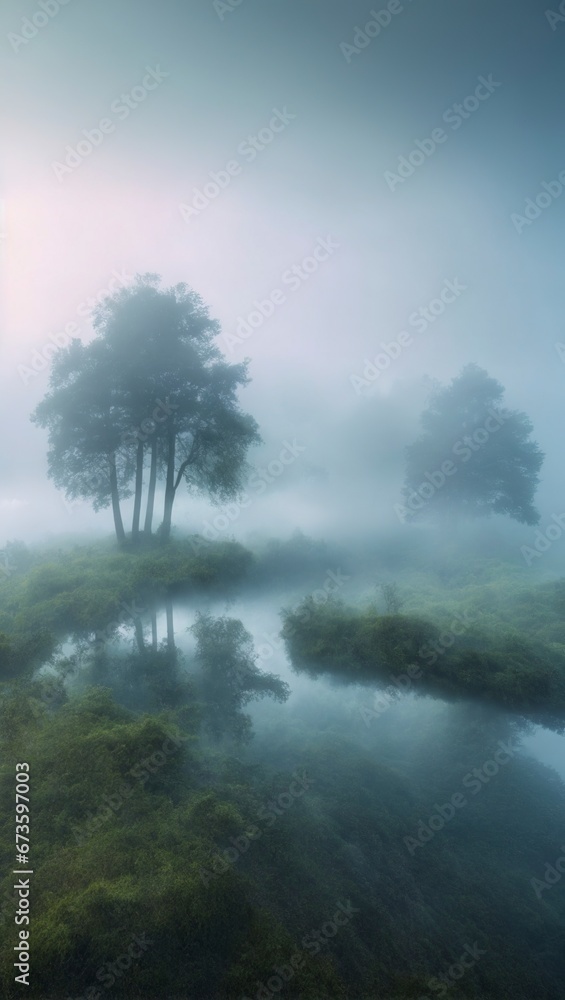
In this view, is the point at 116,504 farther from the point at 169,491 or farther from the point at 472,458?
the point at 472,458

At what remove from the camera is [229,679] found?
34.3 feet

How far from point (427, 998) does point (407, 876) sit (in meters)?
1.50

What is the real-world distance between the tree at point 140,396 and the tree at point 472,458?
38.8 feet

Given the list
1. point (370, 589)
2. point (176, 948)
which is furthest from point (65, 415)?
point (176, 948)
